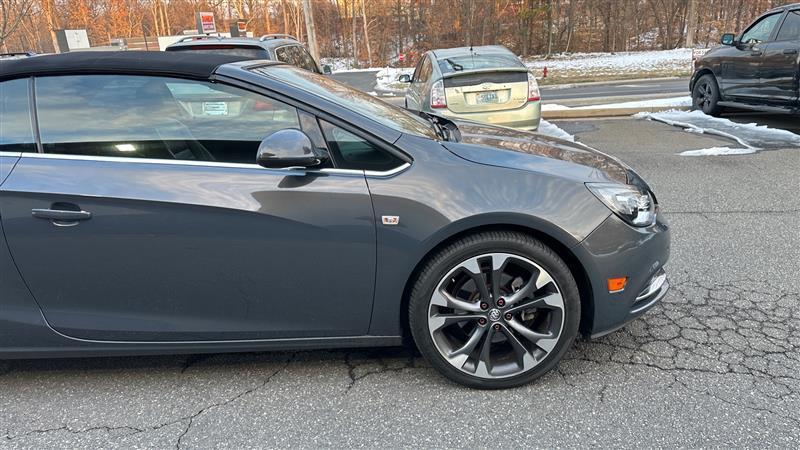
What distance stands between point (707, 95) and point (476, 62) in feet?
15.2

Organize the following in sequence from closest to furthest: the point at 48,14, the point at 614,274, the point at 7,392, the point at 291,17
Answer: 1. the point at 614,274
2. the point at 7,392
3. the point at 48,14
4. the point at 291,17

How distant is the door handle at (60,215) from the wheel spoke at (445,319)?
1596 mm

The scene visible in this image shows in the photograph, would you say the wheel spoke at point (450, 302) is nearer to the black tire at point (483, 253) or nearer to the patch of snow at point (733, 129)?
the black tire at point (483, 253)

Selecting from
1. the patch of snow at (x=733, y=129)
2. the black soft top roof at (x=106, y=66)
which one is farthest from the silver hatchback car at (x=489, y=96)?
the black soft top roof at (x=106, y=66)

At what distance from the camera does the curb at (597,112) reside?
966 centimetres

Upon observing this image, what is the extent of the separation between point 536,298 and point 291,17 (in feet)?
164

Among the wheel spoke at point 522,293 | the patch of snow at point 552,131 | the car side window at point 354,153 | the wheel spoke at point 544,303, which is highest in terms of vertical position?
the car side window at point 354,153

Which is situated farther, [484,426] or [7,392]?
[7,392]

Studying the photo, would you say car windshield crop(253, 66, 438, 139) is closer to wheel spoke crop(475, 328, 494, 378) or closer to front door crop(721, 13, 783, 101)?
wheel spoke crop(475, 328, 494, 378)

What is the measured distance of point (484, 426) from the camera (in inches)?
89.0

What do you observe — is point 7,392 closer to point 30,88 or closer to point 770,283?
point 30,88

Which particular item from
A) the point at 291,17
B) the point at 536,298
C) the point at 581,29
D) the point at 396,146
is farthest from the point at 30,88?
the point at 291,17

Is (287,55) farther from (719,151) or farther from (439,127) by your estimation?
(719,151)

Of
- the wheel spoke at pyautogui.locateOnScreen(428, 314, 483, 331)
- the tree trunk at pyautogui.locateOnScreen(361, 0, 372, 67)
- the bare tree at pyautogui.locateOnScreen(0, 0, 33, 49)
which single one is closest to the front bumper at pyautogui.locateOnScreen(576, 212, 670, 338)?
the wheel spoke at pyautogui.locateOnScreen(428, 314, 483, 331)
